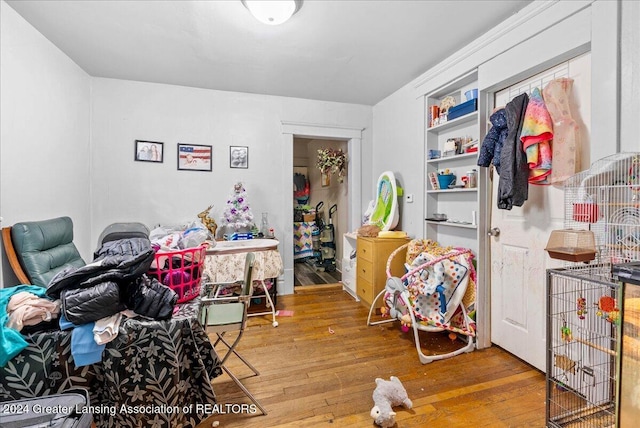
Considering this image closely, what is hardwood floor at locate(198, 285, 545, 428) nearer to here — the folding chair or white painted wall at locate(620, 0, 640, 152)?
the folding chair

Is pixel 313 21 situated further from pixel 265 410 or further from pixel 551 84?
pixel 265 410

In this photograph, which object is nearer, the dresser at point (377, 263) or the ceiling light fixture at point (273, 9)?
the ceiling light fixture at point (273, 9)

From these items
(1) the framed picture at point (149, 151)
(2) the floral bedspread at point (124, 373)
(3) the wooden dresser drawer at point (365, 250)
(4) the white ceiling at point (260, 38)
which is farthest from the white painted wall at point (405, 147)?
(1) the framed picture at point (149, 151)

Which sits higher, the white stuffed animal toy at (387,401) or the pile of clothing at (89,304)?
the pile of clothing at (89,304)

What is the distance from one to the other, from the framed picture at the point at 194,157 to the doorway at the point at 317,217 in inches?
65.3

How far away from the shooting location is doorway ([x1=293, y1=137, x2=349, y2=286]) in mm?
4905

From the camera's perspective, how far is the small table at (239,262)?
297cm

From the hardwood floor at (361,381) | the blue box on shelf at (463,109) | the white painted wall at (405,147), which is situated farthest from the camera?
the white painted wall at (405,147)

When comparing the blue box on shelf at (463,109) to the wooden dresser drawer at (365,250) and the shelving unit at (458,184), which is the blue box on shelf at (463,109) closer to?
the shelving unit at (458,184)

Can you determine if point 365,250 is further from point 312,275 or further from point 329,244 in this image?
point 329,244

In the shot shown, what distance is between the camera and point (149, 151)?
3.46 metres

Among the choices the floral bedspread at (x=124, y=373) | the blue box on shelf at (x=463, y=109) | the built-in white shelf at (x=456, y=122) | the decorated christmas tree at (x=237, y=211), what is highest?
the blue box on shelf at (x=463, y=109)

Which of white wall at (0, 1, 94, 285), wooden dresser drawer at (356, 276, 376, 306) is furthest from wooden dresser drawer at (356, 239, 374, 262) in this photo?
white wall at (0, 1, 94, 285)

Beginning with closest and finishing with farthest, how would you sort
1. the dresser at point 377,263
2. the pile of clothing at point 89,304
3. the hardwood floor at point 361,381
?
the pile of clothing at point 89,304
the hardwood floor at point 361,381
the dresser at point 377,263
